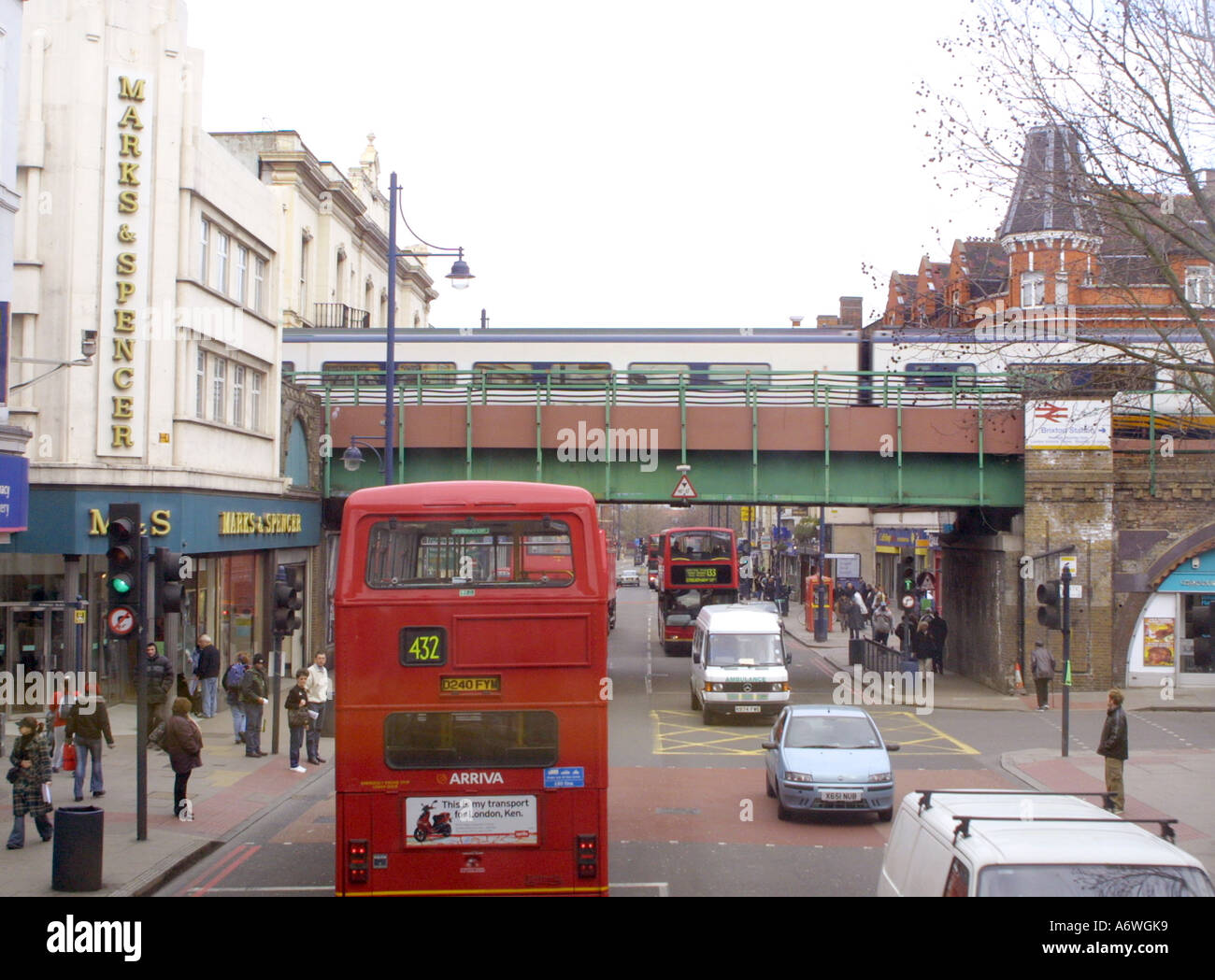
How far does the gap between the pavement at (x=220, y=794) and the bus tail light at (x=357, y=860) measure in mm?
3376

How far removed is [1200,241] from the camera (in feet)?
45.4

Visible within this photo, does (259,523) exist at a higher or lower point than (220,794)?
higher

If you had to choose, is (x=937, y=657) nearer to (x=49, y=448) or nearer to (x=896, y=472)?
(x=896, y=472)

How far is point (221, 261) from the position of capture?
81.8 ft

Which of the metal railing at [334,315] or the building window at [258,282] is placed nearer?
the building window at [258,282]

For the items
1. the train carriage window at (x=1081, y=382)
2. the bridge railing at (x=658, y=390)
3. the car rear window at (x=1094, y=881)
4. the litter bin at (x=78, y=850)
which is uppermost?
the bridge railing at (x=658, y=390)

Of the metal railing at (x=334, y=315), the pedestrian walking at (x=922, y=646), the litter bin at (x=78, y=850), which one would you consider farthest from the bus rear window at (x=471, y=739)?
the metal railing at (x=334, y=315)

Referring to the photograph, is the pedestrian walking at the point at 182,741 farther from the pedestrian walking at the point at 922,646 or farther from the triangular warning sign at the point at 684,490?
the pedestrian walking at the point at 922,646

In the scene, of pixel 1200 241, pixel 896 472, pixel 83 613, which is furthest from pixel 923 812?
pixel 896 472

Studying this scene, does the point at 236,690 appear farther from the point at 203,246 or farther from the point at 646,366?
Answer: the point at 646,366

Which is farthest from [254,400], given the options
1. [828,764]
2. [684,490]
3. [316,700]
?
[828,764]

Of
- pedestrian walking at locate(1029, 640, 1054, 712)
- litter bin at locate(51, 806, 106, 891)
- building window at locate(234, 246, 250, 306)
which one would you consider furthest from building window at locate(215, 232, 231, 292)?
pedestrian walking at locate(1029, 640, 1054, 712)

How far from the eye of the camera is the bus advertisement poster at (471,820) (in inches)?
375

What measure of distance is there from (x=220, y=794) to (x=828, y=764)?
8551mm
